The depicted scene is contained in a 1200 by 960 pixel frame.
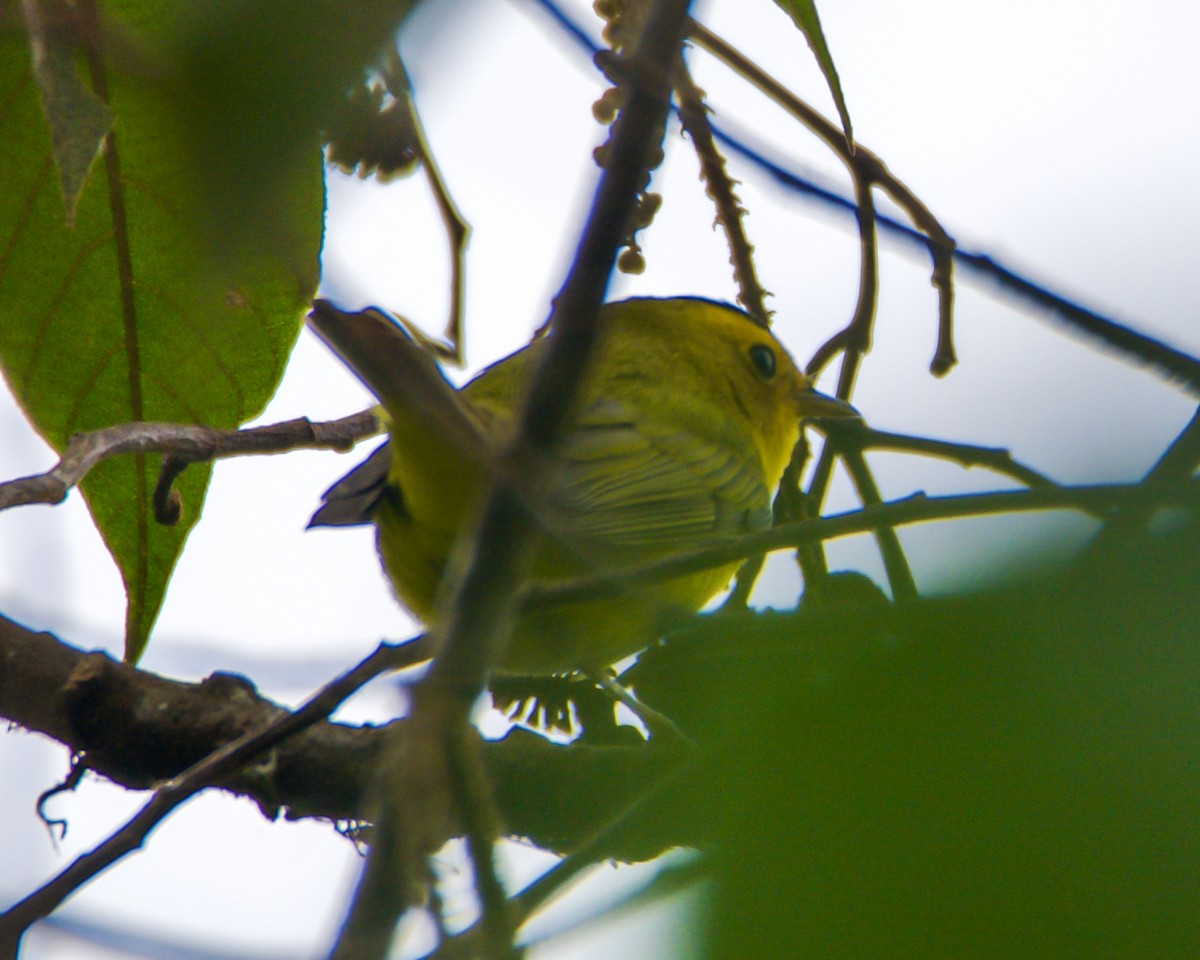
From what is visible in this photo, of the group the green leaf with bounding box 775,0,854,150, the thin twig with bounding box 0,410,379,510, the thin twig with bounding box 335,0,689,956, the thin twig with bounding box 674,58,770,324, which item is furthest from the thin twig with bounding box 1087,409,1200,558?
the thin twig with bounding box 674,58,770,324

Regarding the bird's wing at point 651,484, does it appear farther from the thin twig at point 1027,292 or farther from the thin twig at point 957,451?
the thin twig at point 1027,292

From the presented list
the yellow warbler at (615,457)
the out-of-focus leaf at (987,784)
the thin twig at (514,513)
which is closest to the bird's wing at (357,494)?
the yellow warbler at (615,457)

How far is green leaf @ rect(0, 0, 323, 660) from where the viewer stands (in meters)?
2.33

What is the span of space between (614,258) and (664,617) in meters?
0.26

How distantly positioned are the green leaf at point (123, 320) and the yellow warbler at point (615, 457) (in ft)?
0.93

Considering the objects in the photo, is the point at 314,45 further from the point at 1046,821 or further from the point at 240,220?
the point at 1046,821

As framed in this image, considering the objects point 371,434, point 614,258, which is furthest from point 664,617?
point 371,434

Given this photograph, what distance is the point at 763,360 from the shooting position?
4.81 metres

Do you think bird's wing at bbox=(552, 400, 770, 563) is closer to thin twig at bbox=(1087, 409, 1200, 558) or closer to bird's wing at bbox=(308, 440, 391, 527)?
bird's wing at bbox=(308, 440, 391, 527)

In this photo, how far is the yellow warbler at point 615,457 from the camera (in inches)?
90.9

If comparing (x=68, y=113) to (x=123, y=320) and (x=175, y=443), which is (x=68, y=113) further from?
(x=123, y=320)

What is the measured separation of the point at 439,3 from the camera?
2.03 feet

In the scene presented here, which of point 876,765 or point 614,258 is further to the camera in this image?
point 614,258

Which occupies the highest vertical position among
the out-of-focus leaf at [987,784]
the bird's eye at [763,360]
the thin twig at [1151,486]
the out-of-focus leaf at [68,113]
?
the bird's eye at [763,360]
